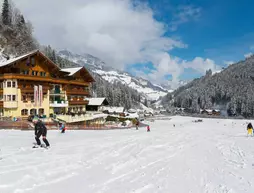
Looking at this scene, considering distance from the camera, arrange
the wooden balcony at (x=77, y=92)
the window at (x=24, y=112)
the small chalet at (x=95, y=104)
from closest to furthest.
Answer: the window at (x=24, y=112), the wooden balcony at (x=77, y=92), the small chalet at (x=95, y=104)

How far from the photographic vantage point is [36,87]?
37.2 meters

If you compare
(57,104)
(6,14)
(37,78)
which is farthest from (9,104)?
(6,14)

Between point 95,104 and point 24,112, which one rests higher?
point 95,104

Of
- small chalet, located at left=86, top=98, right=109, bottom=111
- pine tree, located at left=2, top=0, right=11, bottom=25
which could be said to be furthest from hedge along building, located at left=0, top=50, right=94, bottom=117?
pine tree, located at left=2, top=0, right=11, bottom=25

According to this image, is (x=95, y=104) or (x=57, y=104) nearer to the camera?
(x=57, y=104)

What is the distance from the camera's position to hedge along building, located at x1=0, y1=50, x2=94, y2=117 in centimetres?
3675

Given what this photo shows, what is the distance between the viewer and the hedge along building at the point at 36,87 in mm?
36750

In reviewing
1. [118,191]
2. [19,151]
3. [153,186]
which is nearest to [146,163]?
[153,186]

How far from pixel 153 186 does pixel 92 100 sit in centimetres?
5717

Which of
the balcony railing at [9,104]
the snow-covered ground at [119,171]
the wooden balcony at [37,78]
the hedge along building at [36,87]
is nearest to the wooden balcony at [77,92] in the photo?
the hedge along building at [36,87]

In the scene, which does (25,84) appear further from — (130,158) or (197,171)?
(197,171)

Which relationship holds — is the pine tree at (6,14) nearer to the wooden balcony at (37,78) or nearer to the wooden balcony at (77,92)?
the wooden balcony at (77,92)

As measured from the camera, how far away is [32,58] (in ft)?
133

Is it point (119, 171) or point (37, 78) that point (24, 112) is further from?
point (119, 171)
